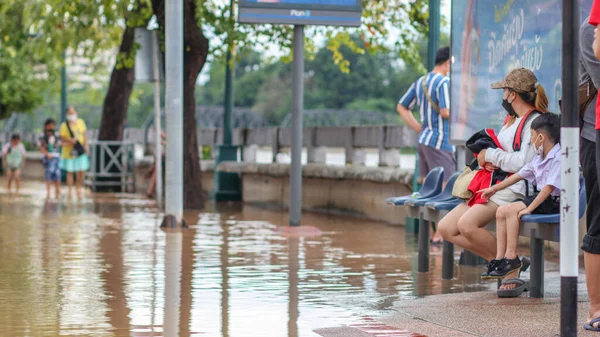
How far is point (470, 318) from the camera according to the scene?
25.5ft

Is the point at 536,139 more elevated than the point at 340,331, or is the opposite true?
the point at 536,139

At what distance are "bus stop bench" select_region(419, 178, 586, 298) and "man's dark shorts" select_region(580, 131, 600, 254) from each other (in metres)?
0.86

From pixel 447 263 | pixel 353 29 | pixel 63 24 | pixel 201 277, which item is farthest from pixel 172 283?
pixel 63 24

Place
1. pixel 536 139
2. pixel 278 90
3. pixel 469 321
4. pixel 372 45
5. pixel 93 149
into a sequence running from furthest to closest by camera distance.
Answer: pixel 278 90 → pixel 93 149 → pixel 372 45 → pixel 536 139 → pixel 469 321

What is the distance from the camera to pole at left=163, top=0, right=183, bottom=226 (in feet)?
49.0

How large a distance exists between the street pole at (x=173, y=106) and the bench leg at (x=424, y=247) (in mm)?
4944

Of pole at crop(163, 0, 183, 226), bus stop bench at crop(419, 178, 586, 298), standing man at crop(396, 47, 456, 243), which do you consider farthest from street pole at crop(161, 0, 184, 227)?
bus stop bench at crop(419, 178, 586, 298)

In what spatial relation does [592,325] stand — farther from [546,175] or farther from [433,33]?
[433,33]

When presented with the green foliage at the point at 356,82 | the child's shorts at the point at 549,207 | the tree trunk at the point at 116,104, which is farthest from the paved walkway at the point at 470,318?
the green foliage at the point at 356,82

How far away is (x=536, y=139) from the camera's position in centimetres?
841

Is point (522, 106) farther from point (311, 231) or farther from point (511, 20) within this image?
point (311, 231)

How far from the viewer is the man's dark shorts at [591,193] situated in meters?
7.02

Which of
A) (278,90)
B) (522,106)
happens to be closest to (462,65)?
(522,106)

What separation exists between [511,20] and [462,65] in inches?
43.7
